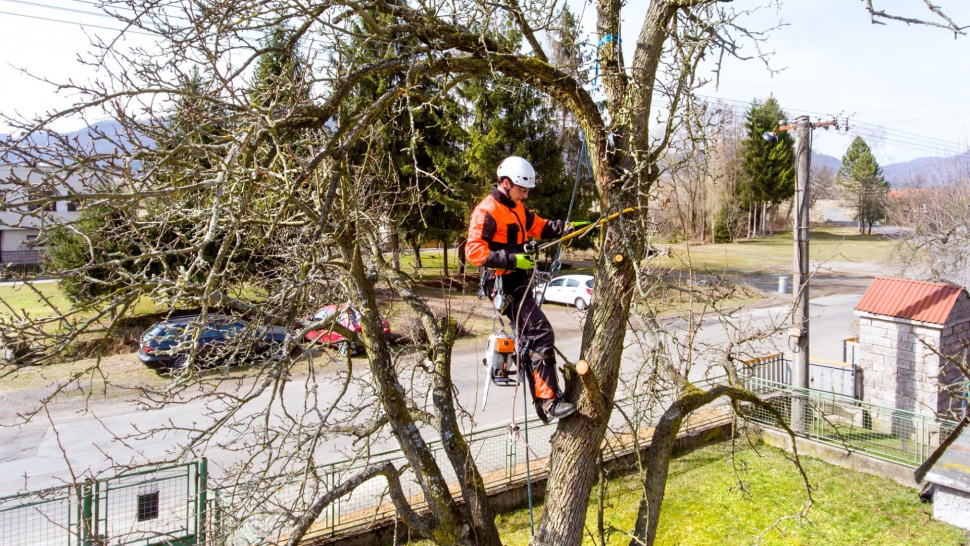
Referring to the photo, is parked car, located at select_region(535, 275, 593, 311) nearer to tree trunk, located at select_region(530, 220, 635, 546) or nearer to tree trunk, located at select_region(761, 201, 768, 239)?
tree trunk, located at select_region(530, 220, 635, 546)

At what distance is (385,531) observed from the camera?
328 inches

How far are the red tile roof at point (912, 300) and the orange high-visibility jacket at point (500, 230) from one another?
9962mm

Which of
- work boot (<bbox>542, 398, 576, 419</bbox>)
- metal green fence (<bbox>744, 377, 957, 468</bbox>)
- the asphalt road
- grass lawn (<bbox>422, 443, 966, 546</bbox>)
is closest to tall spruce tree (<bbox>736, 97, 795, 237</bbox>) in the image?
the asphalt road

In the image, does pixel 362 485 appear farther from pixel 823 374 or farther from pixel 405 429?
pixel 823 374

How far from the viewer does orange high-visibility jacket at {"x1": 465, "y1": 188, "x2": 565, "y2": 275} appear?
14.9 feet

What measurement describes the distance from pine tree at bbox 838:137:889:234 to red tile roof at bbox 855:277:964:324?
132 ft

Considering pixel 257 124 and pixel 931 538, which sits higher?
pixel 257 124

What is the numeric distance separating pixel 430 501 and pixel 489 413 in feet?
27.7

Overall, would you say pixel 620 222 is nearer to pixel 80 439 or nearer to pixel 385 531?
pixel 385 531

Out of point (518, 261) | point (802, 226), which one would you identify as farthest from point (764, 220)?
point (518, 261)

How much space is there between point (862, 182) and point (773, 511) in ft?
168

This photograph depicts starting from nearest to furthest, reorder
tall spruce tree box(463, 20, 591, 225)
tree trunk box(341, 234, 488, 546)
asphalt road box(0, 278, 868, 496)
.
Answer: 1. tree trunk box(341, 234, 488, 546)
2. asphalt road box(0, 278, 868, 496)
3. tall spruce tree box(463, 20, 591, 225)

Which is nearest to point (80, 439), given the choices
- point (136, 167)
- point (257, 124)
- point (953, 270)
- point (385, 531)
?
point (385, 531)

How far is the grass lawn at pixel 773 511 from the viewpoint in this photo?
27.9 feet
